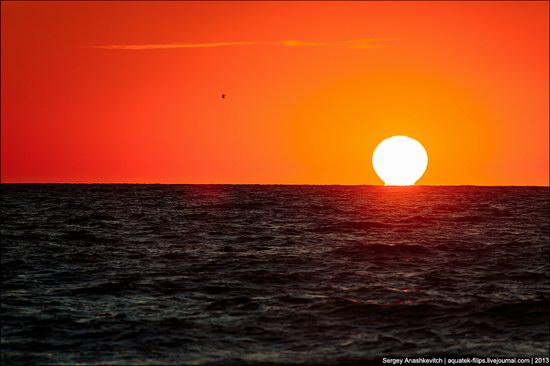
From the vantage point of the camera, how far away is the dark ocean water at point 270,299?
66.0 feet

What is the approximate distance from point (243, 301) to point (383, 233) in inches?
1122

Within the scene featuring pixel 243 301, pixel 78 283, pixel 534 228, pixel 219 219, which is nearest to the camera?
pixel 243 301

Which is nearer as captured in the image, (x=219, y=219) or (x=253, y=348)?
(x=253, y=348)

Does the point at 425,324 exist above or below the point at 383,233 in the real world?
below

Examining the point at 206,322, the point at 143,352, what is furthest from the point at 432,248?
the point at 143,352

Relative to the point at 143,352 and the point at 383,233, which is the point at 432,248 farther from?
the point at 143,352

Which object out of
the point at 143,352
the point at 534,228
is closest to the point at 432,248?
the point at 534,228

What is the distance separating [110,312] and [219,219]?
4640cm

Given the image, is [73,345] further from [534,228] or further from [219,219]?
[219,219]

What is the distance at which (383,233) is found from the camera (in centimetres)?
5328

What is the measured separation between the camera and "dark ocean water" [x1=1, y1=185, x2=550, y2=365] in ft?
66.0

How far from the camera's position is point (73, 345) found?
803 inches

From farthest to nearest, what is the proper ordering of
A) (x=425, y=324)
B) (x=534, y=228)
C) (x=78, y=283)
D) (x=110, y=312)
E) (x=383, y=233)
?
(x=534, y=228) → (x=383, y=233) → (x=78, y=283) → (x=110, y=312) → (x=425, y=324)

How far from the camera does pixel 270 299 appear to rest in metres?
26.5
